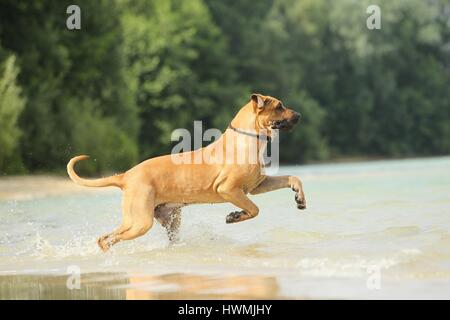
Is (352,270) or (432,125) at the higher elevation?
(352,270)

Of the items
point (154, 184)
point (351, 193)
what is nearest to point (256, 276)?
point (154, 184)

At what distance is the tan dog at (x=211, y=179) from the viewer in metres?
9.98

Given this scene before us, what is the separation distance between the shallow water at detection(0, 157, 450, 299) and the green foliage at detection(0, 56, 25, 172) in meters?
9.89

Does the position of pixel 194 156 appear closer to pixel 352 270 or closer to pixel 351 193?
pixel 352 270

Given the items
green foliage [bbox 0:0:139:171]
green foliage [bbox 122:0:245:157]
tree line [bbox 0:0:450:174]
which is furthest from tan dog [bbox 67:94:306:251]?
green foliage [bbox 122:0:245:157]

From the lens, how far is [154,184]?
396 inches

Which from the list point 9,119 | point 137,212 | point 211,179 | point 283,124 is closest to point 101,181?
point 137,212

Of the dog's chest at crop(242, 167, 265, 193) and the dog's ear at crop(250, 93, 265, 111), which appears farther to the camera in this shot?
the dog's ear at crop(250, 93, 265, 111)

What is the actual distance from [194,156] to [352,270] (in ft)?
8.18

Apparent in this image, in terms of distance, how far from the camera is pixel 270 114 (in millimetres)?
10328

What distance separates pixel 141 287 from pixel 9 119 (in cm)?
1989

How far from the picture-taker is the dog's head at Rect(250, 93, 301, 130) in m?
10.3

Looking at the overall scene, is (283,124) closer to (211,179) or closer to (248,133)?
(248,133)

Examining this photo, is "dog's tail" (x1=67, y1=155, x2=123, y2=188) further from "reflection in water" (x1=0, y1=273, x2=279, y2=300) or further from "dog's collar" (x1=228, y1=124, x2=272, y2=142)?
"reflection in water" (x1=0, y1=273, x2=279, y2=300)
